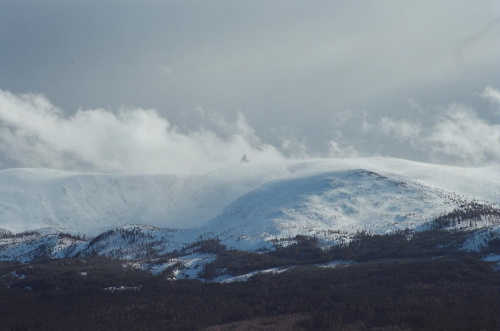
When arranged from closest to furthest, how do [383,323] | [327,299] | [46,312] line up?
1. [383,323]
2. [327,299]
3. [46,312]

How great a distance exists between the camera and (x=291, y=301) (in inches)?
3974

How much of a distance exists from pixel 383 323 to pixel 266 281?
5855 cm

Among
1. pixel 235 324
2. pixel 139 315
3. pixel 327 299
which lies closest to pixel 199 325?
pixel 235 324

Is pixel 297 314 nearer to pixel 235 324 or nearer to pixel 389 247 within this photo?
pixel 235 324

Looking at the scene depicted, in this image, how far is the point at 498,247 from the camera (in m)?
140

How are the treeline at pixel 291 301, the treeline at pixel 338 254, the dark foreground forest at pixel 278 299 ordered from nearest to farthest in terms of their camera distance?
1. the treeline at pixel 291 301
2. the dark foreground forest at pixel 278 299
3. the treeline at pixel 338 254

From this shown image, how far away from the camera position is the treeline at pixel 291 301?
79.0 metres

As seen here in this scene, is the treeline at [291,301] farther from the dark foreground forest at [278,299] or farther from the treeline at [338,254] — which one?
the treeline at [338,254]

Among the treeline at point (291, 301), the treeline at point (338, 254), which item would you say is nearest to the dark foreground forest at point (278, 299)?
the treeline at point (291, 301)

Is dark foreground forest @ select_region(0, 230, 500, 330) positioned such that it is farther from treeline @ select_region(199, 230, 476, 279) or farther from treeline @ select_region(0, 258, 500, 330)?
treeline @ select_region(199, 230, 476, 279)

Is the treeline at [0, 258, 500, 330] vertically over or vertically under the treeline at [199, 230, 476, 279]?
under

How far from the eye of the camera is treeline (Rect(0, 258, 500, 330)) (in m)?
79.0

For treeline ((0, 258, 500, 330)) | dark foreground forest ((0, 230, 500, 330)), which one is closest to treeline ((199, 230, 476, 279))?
dark foreground forest ((0, 230, 500, 330))

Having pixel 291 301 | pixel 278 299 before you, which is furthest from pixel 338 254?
pixel 291 301
